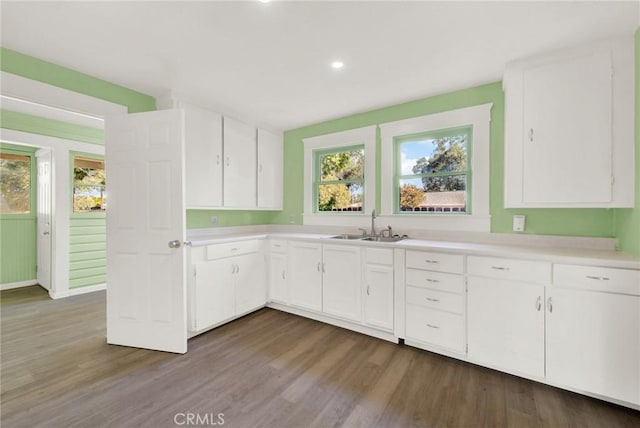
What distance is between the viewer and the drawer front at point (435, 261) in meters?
2.18

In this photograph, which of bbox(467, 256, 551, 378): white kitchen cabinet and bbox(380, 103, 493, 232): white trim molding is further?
bbox(380, 103, 493, 232): white trim molding

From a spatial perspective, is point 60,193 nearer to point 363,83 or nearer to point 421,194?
point 363,83

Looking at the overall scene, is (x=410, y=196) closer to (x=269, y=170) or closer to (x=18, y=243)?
(x=269, y=170)

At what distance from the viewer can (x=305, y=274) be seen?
3062mm

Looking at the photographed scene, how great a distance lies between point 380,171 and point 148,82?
2.55 meters

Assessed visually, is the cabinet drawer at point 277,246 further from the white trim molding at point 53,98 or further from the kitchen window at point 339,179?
the white trim molding at point 53,98

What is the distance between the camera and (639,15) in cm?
166

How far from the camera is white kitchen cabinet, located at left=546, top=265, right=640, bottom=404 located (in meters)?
1.62

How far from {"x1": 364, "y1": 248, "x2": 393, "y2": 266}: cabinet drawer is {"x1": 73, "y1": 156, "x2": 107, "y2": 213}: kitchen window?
177 inches

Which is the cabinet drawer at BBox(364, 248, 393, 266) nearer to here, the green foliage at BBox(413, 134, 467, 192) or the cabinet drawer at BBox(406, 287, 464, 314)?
the cabinet drawer at BBox(406, 287, 464, 314)

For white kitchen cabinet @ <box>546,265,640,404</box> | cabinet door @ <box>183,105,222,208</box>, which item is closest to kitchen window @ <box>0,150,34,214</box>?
cabinet door @ <box>183,105,222,208</box>

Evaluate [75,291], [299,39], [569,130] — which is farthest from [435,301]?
[75,291]

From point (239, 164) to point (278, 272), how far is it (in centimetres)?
146

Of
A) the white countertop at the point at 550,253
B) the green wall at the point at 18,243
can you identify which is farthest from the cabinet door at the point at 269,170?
the green wall at the point at 18,243
